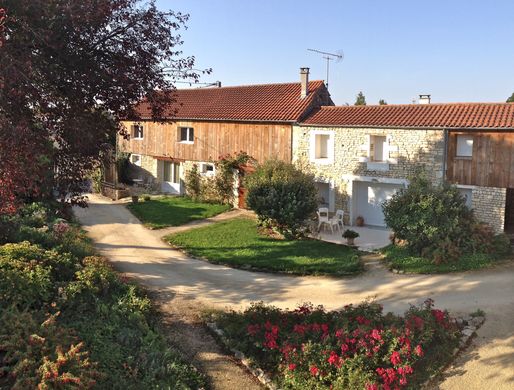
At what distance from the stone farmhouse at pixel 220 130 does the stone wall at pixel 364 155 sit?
135 centimetres

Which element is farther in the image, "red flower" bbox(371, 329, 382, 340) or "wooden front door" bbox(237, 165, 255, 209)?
"wooden front door" bbox(237, 165, 255, 209)

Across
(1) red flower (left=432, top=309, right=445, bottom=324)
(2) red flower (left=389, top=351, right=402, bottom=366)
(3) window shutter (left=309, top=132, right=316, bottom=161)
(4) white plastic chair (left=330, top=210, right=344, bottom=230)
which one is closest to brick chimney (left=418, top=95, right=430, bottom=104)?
(3) window shutter (left=309, top=132, right=316, bottom=161)

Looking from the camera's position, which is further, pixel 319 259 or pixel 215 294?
pixel 319 259

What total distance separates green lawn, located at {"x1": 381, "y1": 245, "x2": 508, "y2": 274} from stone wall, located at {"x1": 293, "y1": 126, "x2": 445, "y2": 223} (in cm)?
448

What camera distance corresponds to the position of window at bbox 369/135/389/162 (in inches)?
893

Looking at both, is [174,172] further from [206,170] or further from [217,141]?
[217,141]

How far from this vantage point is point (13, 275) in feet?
29.8

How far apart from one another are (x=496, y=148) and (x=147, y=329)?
1550 centimetres

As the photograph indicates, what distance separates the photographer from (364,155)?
22.8 metres

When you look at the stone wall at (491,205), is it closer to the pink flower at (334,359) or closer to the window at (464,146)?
the window at (464,146)

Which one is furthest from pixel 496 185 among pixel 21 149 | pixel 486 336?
pixel 21 149

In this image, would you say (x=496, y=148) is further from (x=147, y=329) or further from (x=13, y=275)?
(x=13, y=275)

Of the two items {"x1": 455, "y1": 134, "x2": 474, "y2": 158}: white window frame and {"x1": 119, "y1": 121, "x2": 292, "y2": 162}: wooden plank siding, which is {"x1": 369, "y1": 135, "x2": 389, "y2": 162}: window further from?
{"x1": 119, "y1": 121, "x2": 292, "y2": 162}: wooden plank siding

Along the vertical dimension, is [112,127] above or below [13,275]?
above
